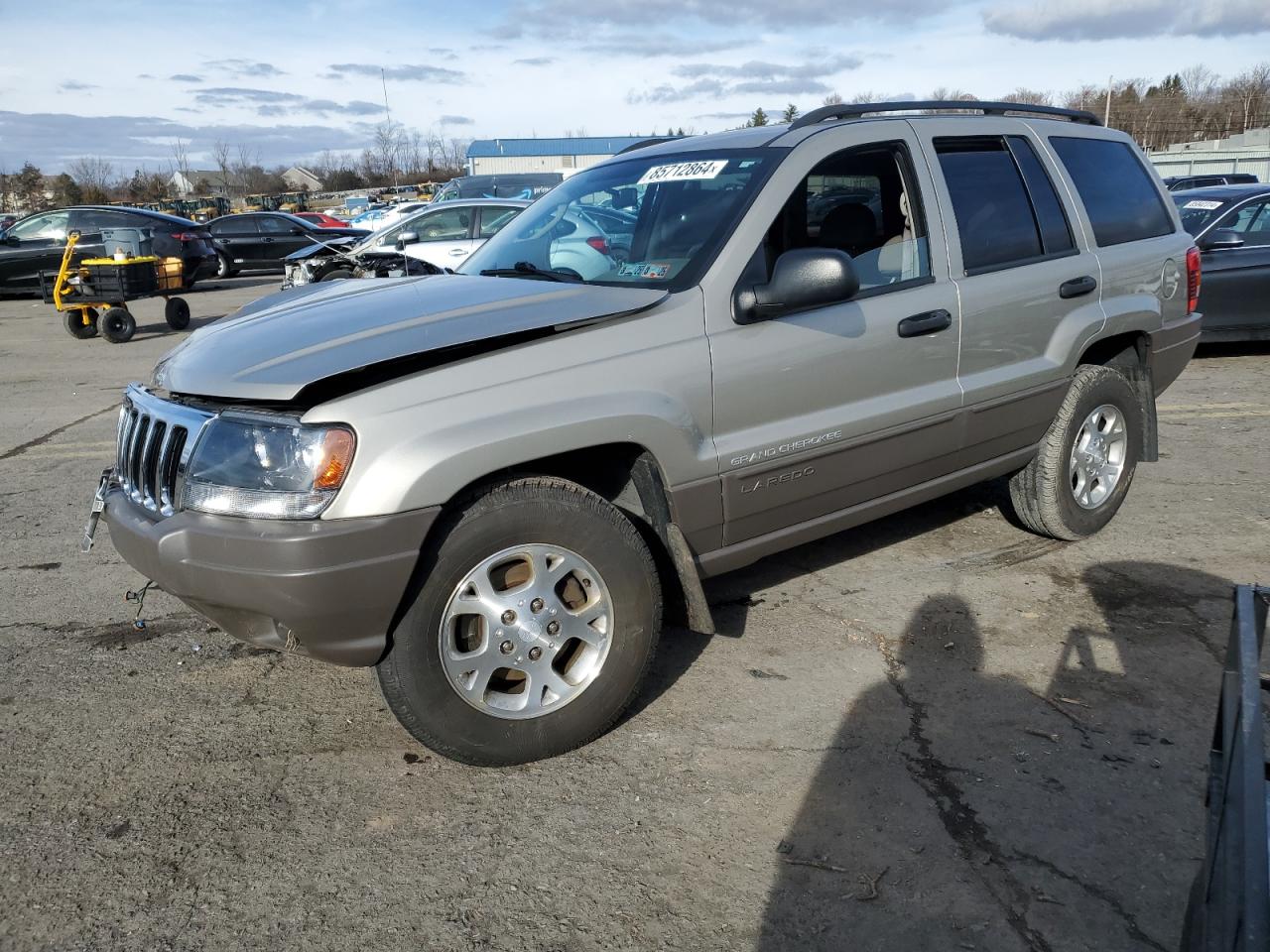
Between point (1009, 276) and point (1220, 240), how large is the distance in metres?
6.05

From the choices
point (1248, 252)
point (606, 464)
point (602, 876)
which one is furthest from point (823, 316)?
point (1248, 252)

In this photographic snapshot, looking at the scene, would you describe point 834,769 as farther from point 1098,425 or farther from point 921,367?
point 1098,425

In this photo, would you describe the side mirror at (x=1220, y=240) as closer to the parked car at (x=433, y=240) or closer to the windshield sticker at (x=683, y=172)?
the windshield sticker at (x=683, y=172)

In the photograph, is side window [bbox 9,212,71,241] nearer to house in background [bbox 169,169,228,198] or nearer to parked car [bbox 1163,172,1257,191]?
parked car [bbox 1163,172,1257,191]

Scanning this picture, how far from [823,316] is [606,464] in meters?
0.97

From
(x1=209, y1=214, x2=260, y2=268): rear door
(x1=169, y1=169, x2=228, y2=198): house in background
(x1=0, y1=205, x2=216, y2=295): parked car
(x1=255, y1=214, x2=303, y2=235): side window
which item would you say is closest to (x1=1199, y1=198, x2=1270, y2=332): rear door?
(x1=0, y1=205, x2=216, y2=295): parked car

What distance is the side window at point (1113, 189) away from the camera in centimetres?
Result: 479

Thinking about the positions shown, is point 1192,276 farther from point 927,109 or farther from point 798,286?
point 798,286

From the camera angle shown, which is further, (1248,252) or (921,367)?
(1248,252)

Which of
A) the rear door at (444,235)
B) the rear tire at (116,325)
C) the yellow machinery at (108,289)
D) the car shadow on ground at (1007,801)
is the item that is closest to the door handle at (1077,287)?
the car shadow on ground at (1007,801)

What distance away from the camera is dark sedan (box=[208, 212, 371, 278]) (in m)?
22.0

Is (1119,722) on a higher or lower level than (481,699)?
lower

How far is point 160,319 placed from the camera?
52.1 ft

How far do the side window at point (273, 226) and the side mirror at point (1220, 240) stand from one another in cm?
1868
